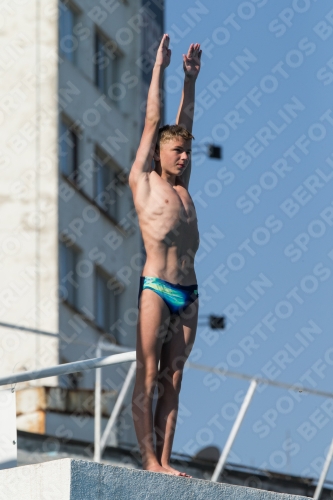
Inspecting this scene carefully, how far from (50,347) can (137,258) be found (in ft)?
15.9

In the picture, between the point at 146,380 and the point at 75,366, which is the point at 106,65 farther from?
the point at 146,380

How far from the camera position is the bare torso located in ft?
25.5

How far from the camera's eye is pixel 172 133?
25.9 ft

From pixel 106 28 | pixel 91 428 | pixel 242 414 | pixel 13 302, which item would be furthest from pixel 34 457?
pixel 106 28

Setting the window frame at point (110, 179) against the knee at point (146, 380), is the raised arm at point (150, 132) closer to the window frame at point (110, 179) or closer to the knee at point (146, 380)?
the knee at point (146, 380)

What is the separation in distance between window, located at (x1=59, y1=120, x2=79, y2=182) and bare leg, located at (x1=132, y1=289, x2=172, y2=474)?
57.5ft

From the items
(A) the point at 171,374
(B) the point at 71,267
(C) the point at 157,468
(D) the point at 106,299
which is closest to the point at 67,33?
(B) the point at 71,267

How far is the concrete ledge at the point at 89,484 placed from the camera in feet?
21.2

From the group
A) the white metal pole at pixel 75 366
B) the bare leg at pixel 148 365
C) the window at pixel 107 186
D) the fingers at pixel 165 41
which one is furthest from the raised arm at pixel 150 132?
the window at pixel 107 186

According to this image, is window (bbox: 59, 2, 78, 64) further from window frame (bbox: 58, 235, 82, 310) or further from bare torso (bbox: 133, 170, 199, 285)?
bare torso (bbox: 133, 170, 199, 285)

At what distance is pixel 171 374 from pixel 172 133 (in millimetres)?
1369

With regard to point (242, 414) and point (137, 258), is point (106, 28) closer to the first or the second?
point (137, 258)

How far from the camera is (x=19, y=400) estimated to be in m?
20.4

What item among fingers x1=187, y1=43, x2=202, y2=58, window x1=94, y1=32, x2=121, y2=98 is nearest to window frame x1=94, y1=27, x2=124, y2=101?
window x1=94, y1=32, x2=121, y2=98
